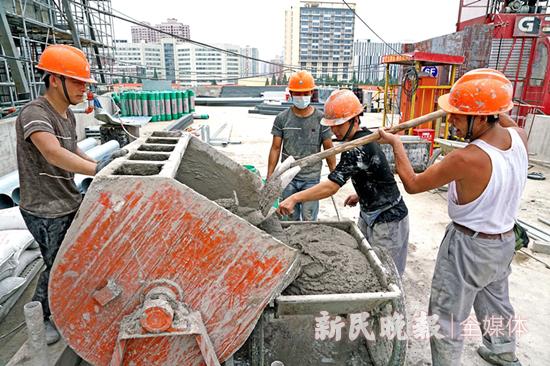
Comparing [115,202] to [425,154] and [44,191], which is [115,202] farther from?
[425,154]

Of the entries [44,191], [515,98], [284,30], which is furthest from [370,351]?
[284,30]

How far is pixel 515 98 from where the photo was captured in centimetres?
997

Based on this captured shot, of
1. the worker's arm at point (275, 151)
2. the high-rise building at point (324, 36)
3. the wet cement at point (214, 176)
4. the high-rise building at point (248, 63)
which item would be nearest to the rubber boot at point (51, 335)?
the wet cement at point (214, 176)

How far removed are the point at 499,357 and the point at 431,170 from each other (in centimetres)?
158

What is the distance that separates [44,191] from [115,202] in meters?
1.04

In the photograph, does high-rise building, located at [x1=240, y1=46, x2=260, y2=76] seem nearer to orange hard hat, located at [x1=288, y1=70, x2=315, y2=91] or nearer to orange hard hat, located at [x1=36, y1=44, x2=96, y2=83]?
Answer: orange hard hat, located at [x1=288, y1=70, x2=315, y2=91]

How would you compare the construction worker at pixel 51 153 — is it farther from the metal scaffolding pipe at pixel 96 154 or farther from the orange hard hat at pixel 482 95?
the orange hard hat at pixel 482 95

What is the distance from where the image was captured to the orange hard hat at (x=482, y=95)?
2.10 m

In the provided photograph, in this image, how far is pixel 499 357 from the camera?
2.71 metres

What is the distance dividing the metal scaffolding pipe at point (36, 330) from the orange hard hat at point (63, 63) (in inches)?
53.1

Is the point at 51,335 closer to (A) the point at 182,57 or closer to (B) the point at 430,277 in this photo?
(B) the point at 430,277

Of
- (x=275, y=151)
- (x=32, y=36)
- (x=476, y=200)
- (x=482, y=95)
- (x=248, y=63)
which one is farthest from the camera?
(x=248, y=63)

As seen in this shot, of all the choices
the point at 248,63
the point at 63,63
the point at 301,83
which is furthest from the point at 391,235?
the point at 248,63

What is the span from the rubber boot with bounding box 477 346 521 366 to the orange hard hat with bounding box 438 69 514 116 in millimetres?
1772
